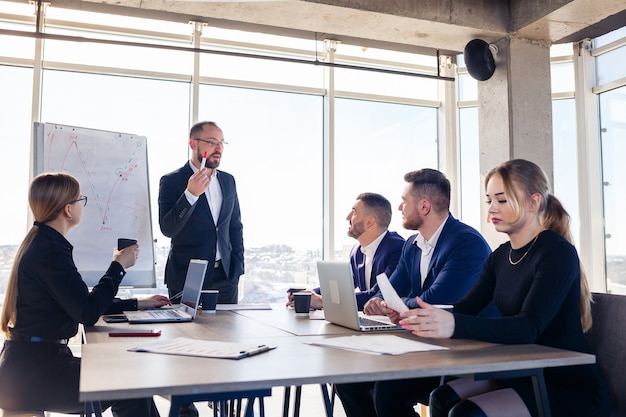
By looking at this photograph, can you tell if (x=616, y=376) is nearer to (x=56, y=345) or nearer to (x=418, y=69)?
(x=56, y=345)

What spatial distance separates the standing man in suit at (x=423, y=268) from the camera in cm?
227

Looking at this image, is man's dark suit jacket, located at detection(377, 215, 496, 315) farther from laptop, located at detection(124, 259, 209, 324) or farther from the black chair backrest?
laptop, located at detection(124, 259, 209, 324)

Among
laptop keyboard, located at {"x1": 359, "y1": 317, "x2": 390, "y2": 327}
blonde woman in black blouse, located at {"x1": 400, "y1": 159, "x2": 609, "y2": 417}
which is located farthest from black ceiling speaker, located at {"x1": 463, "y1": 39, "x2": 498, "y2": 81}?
laptop keyboard, located at {"x1": 359, "y1": 317, "x2": 390, "y2": 327}

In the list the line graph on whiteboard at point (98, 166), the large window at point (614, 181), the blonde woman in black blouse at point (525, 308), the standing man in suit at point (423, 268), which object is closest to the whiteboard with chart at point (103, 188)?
the line graph on whiteboard at point (98, 166)

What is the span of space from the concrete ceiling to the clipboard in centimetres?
356

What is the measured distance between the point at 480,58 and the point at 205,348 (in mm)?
4415

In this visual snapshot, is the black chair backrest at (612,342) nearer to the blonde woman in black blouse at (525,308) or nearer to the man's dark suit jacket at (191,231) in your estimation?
the blonde woman in black blouse at (525,308)

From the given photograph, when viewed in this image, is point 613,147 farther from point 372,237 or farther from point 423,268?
point 423,268

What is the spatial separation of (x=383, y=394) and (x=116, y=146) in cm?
276

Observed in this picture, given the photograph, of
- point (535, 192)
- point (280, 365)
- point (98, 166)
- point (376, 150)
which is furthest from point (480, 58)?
point (280, 365)

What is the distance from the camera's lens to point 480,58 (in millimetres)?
5199

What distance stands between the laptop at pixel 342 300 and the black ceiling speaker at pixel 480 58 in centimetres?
356

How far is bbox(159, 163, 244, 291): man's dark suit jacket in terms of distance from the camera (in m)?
3.31

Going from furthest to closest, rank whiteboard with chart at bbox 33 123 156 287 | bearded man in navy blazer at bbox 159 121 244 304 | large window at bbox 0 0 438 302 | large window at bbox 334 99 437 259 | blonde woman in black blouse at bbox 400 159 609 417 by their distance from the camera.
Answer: large window at bbox 334 99 437 259 < large window at bbox 0 0 438 302 < whiteboard with chart at bbox 33 123 156 287 < bearded man in navy blazer at bbox 159 121 244 304 < blonde woman in black blouse at bbox 400 159 609 417
